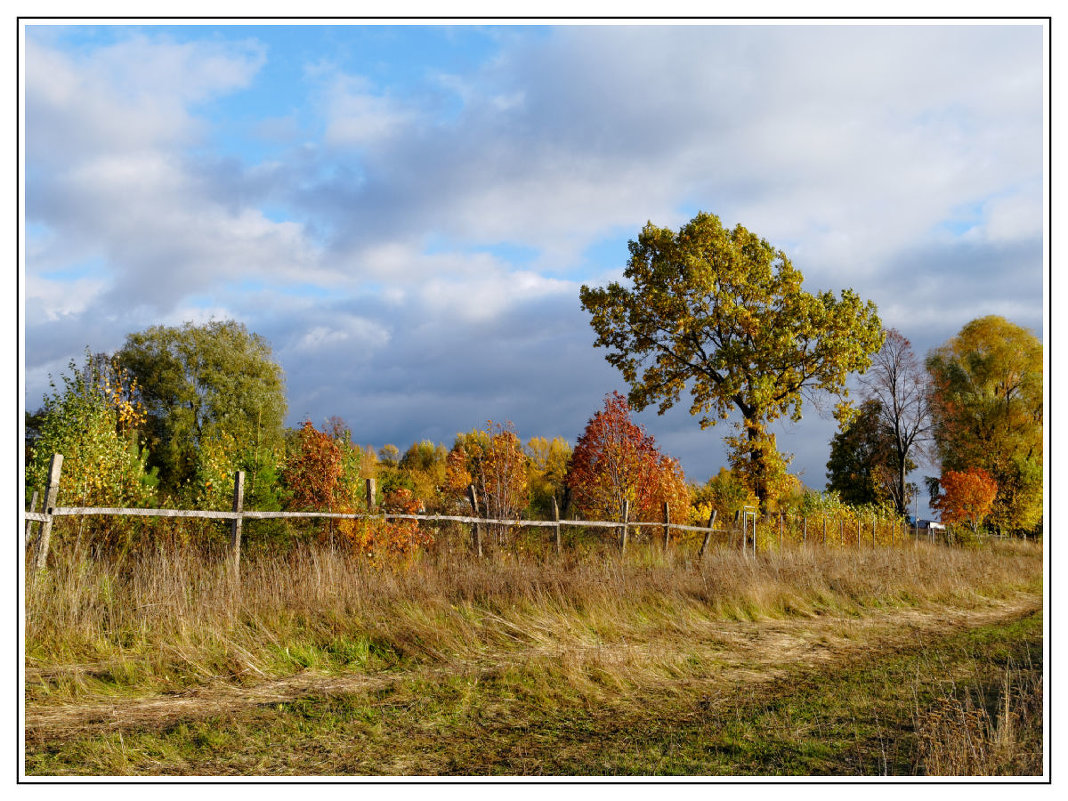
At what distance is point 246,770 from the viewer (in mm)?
4891

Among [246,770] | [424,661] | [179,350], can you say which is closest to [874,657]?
[424,661]

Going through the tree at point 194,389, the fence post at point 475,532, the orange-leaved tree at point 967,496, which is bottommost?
the orange-leaved tree at point 967,496

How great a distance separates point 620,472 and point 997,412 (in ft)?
93.6

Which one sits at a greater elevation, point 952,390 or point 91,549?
point 952,390

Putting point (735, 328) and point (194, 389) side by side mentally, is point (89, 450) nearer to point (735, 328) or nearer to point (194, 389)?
point (735, 328)

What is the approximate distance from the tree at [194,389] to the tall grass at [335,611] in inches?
1253

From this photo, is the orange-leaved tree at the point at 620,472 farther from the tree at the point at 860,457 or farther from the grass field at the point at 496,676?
the tree at the point at 860,457

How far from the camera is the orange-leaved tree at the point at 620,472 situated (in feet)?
69.8

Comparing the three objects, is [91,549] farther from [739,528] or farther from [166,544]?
[739,528]

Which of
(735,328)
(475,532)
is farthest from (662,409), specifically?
(475,532)

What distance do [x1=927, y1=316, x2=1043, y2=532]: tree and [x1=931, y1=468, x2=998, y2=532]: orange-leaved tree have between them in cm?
316

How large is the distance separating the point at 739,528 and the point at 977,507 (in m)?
17.8

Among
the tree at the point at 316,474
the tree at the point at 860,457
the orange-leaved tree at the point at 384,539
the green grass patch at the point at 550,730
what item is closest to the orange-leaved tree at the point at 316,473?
the tree at the point at 316,474

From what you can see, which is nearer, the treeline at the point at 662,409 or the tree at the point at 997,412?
the treeline at the point at 662,409
